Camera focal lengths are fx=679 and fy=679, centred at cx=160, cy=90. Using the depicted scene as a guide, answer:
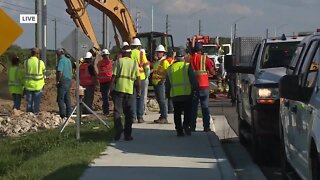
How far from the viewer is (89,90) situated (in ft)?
64.5

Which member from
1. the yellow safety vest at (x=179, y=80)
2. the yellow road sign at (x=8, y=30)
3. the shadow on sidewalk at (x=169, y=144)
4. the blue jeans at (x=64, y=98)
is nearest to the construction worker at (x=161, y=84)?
the shadow on sidewalk at (x=169, y=144)

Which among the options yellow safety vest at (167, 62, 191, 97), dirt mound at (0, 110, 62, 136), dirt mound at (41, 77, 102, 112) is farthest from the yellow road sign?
dirt mound at (41, 77, 102, 112)

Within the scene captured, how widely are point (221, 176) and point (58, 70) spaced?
9.76m

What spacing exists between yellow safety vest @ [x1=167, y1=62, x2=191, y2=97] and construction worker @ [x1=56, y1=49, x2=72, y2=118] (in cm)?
524

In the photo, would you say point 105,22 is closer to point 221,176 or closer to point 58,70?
point 58,70

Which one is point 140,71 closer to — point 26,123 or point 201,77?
point 201,77

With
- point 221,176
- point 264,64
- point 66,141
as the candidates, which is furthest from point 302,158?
point 66,141

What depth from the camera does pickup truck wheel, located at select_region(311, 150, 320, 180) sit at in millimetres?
6381

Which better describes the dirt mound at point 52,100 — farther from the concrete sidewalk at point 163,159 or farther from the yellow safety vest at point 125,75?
the yellow safety vest at point 125,75

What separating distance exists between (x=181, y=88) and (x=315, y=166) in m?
7.52

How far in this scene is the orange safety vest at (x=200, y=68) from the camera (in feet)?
48.4

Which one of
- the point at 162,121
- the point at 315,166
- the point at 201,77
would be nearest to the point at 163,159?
the point at 201,77

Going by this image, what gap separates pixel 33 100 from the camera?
19.2 meters

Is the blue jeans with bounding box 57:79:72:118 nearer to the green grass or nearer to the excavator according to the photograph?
the green grass
